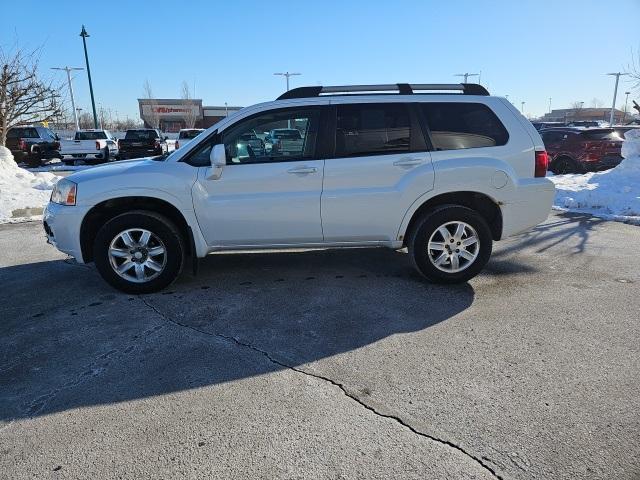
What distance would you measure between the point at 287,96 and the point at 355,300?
88.5 inches

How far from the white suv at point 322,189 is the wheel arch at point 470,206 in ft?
0.07

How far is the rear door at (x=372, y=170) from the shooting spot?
470 centimetres

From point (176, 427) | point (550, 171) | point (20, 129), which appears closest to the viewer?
point (176, 427)

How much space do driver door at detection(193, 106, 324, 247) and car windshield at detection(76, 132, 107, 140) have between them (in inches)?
828

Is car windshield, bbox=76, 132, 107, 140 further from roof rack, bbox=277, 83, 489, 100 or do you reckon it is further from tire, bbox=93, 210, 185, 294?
roof rack, bbox=277, 83, 489, 100

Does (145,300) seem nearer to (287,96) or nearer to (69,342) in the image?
(69,342)

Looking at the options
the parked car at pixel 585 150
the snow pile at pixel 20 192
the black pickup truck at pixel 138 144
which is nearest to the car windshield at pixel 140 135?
the black pickup truck at pixel 138 144

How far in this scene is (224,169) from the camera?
15.2ft

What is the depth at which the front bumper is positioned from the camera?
463 cm

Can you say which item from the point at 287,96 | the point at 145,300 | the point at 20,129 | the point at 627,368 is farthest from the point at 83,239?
the point at 20,129

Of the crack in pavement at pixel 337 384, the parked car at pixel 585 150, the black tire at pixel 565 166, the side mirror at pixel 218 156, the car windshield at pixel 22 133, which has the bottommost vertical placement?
the crack in pavement at pixel 337 384

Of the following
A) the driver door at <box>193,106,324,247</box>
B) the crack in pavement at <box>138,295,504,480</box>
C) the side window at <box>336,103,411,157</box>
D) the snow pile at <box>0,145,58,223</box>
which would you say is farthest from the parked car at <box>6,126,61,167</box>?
the side window at <box>336,103,411,157</box>

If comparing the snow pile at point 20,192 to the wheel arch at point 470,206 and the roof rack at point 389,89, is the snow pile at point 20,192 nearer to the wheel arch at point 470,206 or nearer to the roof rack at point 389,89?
the roof rack at point 389,89

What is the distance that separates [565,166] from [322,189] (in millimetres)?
13081
